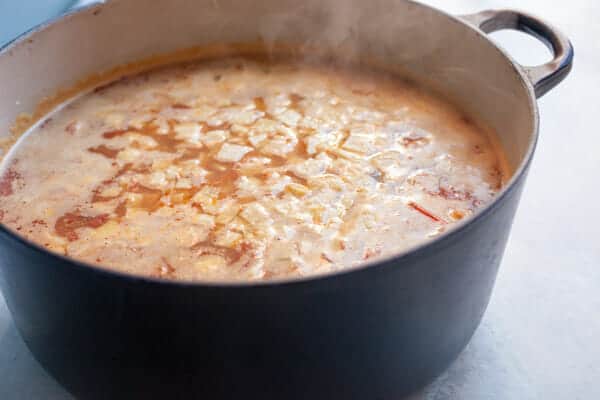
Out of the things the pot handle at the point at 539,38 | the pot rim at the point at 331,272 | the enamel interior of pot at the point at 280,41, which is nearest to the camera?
the pot rim at the point at 331,272

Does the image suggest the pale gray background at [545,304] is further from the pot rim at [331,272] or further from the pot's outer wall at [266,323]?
the pot rim at [331,272]

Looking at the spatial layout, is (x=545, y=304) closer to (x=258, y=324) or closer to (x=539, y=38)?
(x=539, y=38)

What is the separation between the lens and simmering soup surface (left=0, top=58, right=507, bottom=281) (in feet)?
3.39

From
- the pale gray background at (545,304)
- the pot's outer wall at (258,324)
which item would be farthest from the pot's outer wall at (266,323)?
the pale gray background at (545,304)

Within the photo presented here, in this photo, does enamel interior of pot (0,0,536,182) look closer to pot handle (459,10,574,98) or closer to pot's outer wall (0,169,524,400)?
pot handle (459,10,574,98)

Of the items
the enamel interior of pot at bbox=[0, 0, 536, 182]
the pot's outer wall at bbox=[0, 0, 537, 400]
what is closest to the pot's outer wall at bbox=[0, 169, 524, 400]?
the pot's outer wall at bbox=[0, 0, 537, 400]

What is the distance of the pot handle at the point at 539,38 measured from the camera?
3.34 ft

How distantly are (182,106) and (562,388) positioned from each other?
2.61 ft

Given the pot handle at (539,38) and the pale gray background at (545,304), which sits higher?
the pot handle at (539,38)

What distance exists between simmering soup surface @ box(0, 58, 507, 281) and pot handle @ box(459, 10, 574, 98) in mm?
188

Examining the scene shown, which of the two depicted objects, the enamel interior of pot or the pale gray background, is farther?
the enamel interior of pot

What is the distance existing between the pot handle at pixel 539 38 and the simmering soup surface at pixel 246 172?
19 centimetres

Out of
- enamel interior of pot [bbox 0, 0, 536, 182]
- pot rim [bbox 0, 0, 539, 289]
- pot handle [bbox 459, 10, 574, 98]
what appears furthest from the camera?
enamel interior of pot [bbox 0, 0, 536, 182]

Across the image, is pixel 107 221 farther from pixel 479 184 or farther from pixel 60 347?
pixel 479 184
